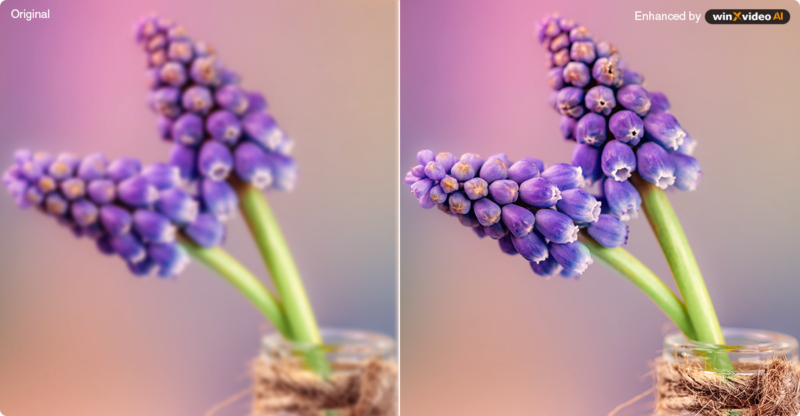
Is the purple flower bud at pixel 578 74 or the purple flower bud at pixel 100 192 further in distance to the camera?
the purple flower bud at pixel 578 74

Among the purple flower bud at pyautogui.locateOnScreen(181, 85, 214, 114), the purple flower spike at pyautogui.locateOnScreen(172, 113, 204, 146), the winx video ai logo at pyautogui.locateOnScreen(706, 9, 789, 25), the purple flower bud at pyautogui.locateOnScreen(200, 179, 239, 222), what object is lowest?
the purple flower bud at pyautogui.locateOnScreen(200, 179, 239, 222)

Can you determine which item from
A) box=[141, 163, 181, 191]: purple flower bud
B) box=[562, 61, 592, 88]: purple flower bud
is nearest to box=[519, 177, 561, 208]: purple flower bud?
box=[562, 61, 592, 88]: purple flower bud

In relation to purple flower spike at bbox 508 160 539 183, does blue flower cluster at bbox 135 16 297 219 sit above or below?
above

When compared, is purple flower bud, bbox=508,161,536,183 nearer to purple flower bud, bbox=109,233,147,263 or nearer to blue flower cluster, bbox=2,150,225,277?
blue flower cluster, bbox=2,150,225,277

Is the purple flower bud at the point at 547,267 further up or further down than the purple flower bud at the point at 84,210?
further down

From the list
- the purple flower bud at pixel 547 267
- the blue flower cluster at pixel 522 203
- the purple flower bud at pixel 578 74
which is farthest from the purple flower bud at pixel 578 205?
the purple flower bud at pixel 578 74

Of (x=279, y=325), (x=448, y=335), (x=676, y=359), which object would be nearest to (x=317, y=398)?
(x=279, y=325)

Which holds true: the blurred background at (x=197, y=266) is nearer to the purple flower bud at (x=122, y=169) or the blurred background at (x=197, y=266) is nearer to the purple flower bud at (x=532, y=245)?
the purple flower bud at (x=122, y=169)

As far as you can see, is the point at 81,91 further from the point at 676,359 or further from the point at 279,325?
the point at 676,359
